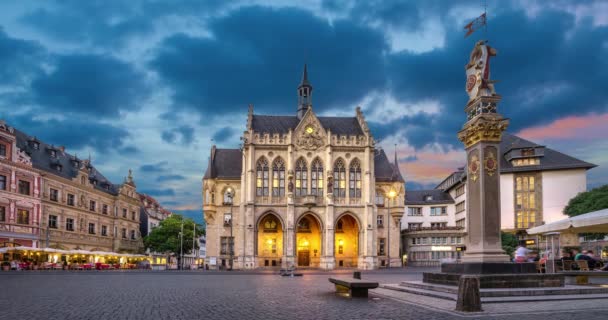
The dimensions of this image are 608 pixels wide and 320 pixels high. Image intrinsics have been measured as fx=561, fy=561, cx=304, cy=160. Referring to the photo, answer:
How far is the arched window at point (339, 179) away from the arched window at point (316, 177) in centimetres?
181

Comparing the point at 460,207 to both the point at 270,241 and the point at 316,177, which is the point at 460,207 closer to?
the point at 316,177

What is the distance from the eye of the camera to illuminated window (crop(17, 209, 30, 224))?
186ft

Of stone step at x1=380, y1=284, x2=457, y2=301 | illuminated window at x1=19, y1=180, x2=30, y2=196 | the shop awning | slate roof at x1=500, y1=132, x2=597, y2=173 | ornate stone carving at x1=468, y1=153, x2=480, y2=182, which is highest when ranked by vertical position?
slate roof at x1=500, y1=132, x2=597, y2=173

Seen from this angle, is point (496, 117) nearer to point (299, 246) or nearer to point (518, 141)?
point (299, 246)

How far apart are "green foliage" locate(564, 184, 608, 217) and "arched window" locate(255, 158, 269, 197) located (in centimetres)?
3540

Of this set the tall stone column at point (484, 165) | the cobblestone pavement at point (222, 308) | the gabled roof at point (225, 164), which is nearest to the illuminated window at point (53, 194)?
the gabled roof at point (225, 164)

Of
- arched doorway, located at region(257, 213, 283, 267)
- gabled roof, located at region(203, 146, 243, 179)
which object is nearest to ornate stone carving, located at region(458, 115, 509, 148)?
arched doorway, located at region(257, 213, 283, 267)

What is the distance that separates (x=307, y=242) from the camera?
71000 millimetres

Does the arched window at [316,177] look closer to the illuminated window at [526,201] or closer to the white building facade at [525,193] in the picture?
the white building facade at [525,193]

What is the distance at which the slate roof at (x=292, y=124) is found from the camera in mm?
71438

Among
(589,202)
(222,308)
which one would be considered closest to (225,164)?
(589,202)

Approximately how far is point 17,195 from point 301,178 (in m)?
30.5

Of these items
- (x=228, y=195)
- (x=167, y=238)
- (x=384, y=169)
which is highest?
(x=384, y=169)

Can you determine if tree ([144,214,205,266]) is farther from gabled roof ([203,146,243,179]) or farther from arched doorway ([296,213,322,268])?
arched doorway ([296,213,322,268])
